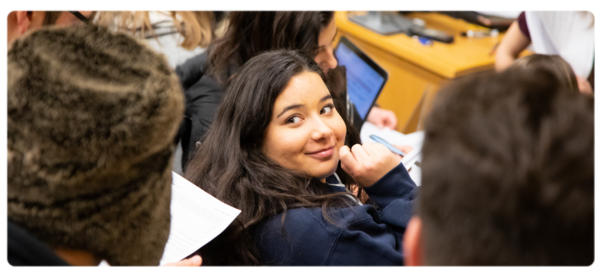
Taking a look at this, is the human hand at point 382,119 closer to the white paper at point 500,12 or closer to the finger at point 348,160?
A: the finger at point 348,160

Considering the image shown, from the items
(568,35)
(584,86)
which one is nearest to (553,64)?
(584,86)

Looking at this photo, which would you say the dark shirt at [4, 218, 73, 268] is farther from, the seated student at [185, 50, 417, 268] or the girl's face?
the girl's face

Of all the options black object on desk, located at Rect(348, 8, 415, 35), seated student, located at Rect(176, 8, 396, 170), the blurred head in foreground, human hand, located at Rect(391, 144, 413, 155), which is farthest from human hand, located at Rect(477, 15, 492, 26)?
the blurred head in foreground

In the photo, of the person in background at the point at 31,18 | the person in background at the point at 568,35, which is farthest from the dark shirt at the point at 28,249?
the person in background at the point at 568,35

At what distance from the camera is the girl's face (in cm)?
105

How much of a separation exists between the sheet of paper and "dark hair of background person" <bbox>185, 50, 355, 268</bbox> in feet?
0.25

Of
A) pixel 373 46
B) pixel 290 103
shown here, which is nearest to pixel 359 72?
pixel 290 103

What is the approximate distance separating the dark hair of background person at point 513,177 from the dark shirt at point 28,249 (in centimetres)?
41

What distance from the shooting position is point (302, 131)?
1.05 m

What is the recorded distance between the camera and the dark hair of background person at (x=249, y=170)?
95 centimetres

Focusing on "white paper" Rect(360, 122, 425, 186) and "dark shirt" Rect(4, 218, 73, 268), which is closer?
"dark shirt" Rect(4, 218, 73, 268)

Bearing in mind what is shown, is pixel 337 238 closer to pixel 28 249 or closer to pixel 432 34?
pixel 28 249

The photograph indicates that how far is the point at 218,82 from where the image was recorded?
1493mm

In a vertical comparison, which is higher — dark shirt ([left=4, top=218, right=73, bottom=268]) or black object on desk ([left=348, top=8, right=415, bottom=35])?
dark shirt ([left=4, top=218, right=73, bottom=268])
